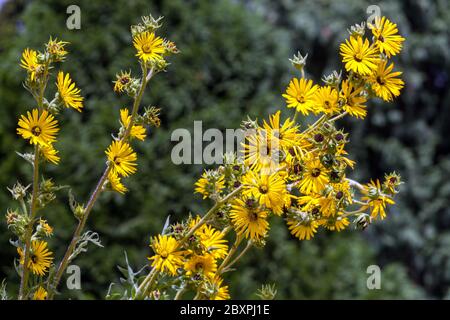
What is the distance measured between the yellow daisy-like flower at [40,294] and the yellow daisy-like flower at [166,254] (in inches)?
11.4

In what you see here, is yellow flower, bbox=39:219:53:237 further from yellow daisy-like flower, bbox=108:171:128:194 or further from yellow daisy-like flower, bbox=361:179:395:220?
yellow daisy-like flower, bbox=361:179:395:220

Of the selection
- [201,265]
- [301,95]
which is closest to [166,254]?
[201,265]

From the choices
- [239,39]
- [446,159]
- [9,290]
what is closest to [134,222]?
[9,290]

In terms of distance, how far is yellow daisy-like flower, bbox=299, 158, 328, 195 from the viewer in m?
1.49

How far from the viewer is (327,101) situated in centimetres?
151

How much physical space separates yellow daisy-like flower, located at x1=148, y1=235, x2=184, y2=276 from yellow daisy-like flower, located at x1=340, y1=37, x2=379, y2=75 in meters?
0.54

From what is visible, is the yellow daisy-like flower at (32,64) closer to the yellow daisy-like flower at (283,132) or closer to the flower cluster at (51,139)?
the flower cluster at (51,139)

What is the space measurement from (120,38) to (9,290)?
1.59m

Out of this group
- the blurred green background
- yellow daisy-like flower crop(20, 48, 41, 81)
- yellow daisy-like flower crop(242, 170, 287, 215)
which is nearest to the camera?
yellow daisy-like flower crop(242, 170, 287, 215)

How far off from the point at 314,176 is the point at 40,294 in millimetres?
679

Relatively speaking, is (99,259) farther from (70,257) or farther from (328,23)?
(328,23)

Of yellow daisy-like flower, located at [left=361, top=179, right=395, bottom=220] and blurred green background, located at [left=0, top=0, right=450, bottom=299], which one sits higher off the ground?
blurred green background, located at [left=0, top=0, right=450, bottom=299]

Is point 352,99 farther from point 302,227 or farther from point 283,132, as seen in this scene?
point 302,227

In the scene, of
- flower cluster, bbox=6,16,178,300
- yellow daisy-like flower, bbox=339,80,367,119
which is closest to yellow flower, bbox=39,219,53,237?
flower cluster, bbox=6,16,178,300
